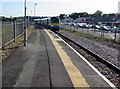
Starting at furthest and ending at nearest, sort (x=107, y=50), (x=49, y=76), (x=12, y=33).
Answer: (x=12, y=33) → (x=107, y=50) → (x=49, y=76)

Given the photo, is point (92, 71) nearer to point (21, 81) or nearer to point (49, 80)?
point (49, 80)

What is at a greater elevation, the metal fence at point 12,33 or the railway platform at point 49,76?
the metal fence at point 12,33

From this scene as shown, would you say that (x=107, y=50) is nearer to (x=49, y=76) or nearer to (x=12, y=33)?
(x=49, y=76)

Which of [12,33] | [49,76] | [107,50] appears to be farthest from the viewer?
[12,33]

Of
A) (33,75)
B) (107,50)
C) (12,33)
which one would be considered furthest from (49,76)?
(12,33)

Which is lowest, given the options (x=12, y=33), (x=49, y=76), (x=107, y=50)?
(x=49, y=76)

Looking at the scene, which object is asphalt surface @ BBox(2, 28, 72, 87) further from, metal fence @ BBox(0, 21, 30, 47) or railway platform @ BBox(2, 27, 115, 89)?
metal fence @ BBox(0, 21, 30, 47)

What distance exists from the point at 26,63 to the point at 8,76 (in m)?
2.05

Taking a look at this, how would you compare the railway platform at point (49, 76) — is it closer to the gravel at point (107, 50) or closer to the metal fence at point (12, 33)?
the gravel at point (107, 50)

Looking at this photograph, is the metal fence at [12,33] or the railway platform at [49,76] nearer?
the railway platform at [49,76]

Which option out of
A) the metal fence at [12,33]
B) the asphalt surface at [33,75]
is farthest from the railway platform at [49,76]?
the metal fence at [12,33]

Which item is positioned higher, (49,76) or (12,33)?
(12,33)

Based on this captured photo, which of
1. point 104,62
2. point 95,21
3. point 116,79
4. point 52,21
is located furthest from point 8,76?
point 95,21

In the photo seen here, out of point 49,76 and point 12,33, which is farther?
point 12,33
